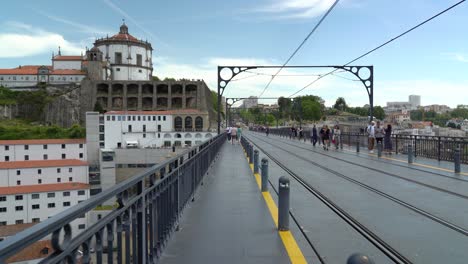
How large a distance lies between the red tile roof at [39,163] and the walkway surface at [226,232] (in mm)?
69079

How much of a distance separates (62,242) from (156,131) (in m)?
97.9

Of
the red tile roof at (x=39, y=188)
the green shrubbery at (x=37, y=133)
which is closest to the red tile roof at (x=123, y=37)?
the green shrubbery at (x=37, y=133)

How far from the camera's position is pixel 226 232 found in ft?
20.1

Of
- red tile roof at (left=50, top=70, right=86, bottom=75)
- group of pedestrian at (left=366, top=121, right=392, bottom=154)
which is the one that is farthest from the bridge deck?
red tile roof at (left=50, top=70, right=86, bottom=75)

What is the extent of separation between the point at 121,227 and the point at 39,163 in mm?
78657

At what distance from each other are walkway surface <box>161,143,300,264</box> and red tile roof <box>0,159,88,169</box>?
69079 mm

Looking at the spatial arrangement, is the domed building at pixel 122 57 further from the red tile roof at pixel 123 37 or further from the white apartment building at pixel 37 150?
the white apartment building at pixel 37 150

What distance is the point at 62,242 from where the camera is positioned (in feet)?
6.79

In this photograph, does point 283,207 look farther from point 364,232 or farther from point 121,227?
point 121,227

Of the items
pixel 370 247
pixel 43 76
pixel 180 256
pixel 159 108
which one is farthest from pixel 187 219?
pixel 43 76

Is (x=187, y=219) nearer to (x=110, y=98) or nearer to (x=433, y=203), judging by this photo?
(x=433, y=203)

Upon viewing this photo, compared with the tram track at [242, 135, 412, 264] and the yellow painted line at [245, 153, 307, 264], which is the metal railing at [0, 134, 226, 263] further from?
the tram track at [242, 135, 412, 264]

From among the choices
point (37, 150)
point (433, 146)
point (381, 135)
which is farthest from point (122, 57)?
point (433, 146)

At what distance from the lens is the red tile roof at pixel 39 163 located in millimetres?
69781
